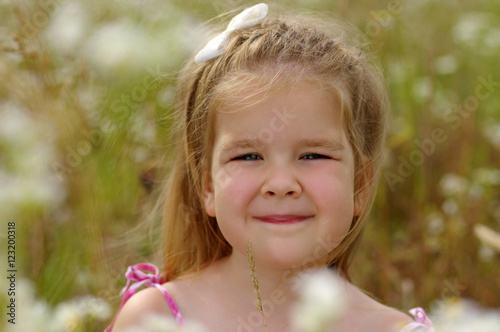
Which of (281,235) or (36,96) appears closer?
(281,235)

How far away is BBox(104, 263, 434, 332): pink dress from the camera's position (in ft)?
4.33

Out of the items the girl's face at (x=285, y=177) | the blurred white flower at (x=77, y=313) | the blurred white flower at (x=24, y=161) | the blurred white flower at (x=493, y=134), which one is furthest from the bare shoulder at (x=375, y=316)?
the blurred white flower at (x=493, y=134)

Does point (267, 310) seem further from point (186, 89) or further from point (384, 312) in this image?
point (186, 89)

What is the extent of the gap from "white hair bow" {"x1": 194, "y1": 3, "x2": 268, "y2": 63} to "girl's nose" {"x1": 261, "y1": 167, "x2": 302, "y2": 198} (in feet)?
0.95

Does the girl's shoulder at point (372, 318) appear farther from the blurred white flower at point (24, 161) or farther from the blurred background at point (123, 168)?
the blurred white flower at point (24, 161)

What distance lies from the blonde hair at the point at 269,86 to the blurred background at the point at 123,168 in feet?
0.37

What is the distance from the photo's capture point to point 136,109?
57.2 inches

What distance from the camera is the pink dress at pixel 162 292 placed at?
→ 4.33ft

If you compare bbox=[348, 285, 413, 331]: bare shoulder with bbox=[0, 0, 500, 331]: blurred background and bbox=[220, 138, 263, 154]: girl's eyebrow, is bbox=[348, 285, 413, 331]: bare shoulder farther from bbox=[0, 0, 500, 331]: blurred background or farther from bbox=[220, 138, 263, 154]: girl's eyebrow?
bbox=[220, 138, 263, 154]: girl's eyebrow

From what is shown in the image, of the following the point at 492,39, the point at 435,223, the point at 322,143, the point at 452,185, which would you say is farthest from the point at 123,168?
the point at 492,39

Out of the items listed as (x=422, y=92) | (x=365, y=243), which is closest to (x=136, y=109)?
(x=365, y=243)

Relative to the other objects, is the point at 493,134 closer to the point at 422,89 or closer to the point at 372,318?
the point at 422,89

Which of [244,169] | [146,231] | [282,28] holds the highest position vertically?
[282,28]

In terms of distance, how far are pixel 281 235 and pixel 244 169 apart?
0.13 m
